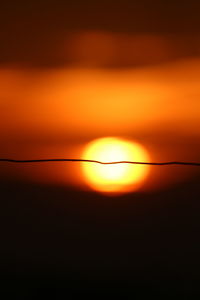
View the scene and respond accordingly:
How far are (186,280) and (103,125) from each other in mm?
1576

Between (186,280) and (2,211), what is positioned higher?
(2,211)

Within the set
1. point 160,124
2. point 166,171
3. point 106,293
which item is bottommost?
point 106,293

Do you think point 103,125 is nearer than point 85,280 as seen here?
Yes

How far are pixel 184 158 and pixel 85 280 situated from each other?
5.57ft

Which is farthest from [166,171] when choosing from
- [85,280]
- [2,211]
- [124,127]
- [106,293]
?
[106,293]

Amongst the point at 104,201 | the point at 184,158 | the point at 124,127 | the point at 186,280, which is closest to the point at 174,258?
the point at 186,280

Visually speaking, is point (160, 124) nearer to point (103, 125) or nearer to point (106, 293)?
point (103, 125)

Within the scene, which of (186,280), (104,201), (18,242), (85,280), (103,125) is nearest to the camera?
(103,125)

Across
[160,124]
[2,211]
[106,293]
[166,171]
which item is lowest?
[106,293]

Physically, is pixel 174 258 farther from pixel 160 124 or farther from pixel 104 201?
pixel 160 124

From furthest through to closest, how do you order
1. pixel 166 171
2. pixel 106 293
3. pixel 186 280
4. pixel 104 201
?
pixel 106 293
pixel 186 280
pixel 104 201
pixel 166 171

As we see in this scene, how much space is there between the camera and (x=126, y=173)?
8.51ft

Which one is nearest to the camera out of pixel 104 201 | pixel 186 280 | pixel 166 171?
pixel 166 171

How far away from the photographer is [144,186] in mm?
2754
